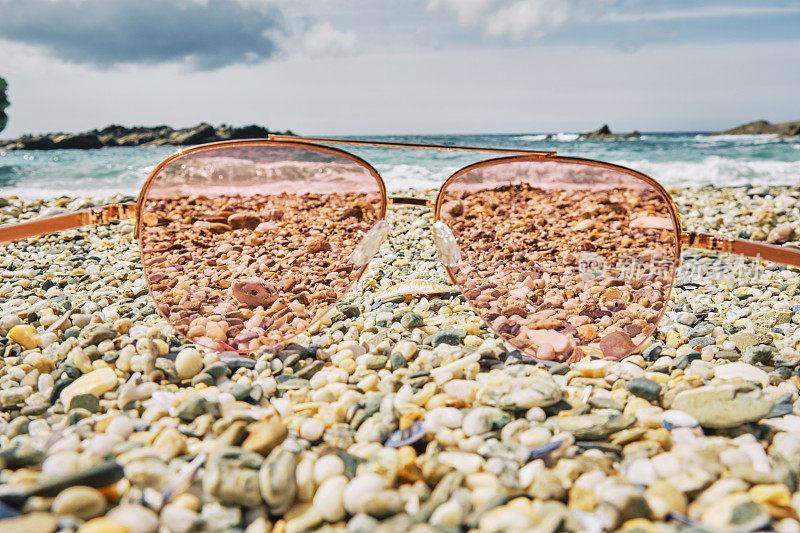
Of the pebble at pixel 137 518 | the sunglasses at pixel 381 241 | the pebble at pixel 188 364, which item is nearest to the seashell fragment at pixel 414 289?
the sunglasses at pixel 381 241

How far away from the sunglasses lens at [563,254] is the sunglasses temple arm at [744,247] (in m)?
0.06

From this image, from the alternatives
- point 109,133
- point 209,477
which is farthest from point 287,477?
point 109,133

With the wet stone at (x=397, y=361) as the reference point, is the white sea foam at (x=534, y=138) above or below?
above

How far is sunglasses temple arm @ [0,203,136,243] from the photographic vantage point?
1.27 m

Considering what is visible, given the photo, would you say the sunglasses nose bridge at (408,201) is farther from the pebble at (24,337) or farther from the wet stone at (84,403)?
the pebble at (24,337)

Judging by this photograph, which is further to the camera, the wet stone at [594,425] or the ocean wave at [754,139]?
the ocean wave at [754,139]

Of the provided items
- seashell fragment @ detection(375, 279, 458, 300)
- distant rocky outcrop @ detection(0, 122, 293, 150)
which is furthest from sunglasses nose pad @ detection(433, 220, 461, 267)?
distant rocky outcrop @ detection(0, 122, 293, 150)

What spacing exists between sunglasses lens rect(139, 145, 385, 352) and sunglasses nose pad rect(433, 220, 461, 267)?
212 mm

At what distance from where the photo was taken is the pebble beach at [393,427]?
81cm

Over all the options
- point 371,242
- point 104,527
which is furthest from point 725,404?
point 104,527

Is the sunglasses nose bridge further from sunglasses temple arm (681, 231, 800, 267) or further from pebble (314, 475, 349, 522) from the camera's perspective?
pebble (314, 475, 349, 522)

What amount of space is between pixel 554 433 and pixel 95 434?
954 mm

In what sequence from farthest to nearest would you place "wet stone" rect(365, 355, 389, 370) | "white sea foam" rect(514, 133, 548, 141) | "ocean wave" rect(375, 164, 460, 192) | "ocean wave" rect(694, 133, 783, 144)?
"white sea foam" rect(514, 133, 548, 141) → "ocean wave" rect(694, 133, 783, 144) → "ocean wave" rect(375, 164, 460, 192) → "wet stone" rect(365, 355, 389, 370)

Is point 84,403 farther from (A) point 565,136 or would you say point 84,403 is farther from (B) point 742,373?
(A) point 565,136
